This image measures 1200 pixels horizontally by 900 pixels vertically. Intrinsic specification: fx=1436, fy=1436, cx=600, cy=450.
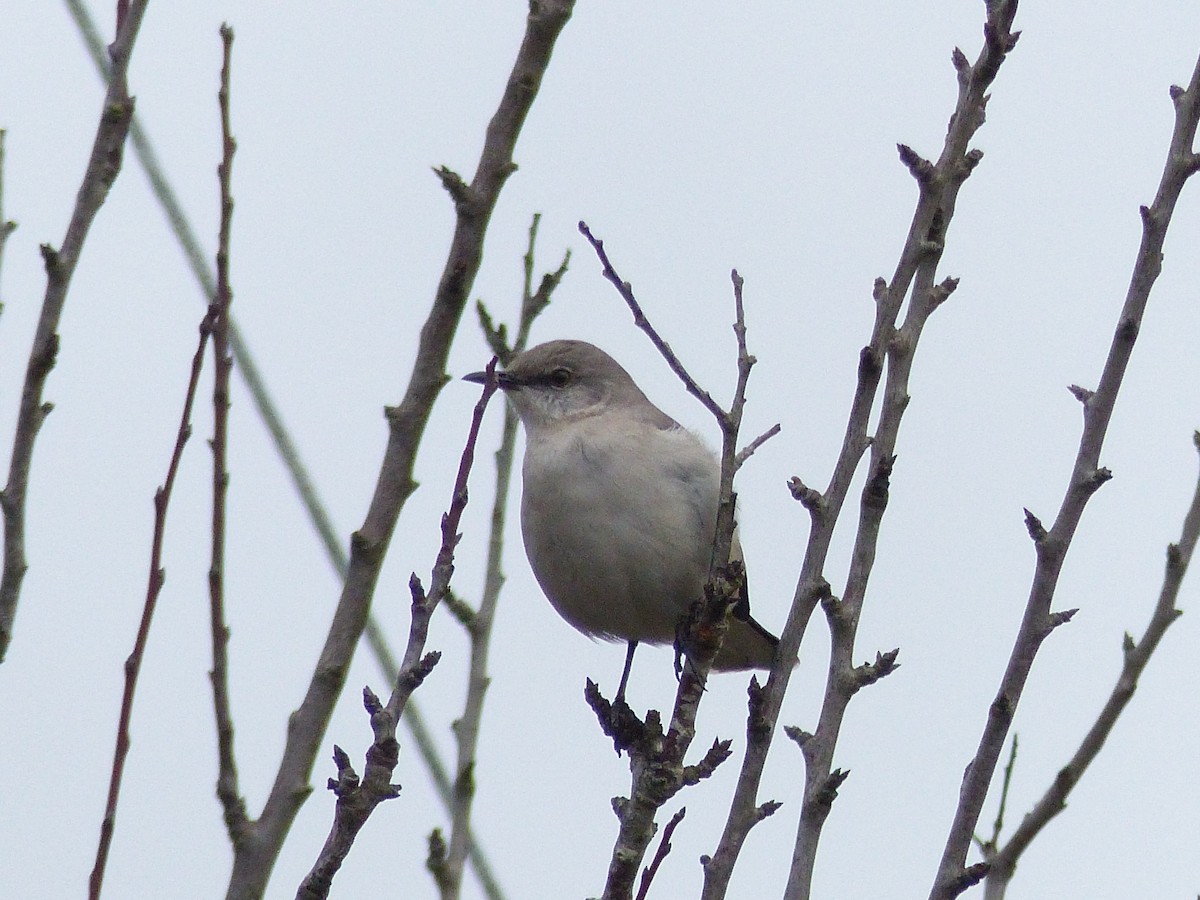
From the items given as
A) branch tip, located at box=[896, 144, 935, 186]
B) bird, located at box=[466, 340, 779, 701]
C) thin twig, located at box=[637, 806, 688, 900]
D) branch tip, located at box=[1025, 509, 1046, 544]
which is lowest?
thin twig, located at box=[637, 806, 688, 900]

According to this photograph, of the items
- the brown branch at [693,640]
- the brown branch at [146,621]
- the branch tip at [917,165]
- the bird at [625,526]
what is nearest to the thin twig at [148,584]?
the brown branch at [146,621]

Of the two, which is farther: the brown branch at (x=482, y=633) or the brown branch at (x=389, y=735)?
the brown branch at (x=482, y=633)

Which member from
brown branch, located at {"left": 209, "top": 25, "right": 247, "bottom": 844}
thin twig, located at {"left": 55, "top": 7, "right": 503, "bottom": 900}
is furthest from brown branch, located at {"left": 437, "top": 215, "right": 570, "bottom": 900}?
brown branch, located at {"left": 209, "top": 25, "right": 247, "bottom": 844}

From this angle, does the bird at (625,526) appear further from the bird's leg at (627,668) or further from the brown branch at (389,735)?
the brown branch at (389,735)

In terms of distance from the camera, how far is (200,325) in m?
2.79

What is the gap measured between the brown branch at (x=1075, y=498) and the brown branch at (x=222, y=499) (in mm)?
1400

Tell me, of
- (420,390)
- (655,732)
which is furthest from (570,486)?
(420,390)

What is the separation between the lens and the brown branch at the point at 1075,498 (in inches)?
114

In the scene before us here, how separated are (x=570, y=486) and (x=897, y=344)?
226 cm

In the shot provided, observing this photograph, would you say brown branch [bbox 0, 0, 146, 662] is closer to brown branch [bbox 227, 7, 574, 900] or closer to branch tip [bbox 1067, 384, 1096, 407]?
brown branch [bbox 227, 7, 574, 900]

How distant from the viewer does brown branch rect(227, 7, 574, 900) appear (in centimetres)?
231

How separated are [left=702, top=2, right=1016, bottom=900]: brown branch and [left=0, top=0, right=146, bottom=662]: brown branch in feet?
4.86

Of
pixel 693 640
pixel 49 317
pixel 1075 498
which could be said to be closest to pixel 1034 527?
pixel 1075 498

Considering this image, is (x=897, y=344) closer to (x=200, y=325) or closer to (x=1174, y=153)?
(x=1174, y=153)
